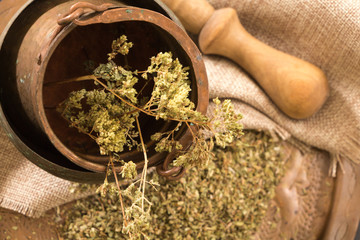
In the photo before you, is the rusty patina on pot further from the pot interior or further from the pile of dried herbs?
the pile of dried herbs

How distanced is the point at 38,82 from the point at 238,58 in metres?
0.79

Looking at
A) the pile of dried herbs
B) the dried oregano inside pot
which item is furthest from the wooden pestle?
the dried oregano inside pot

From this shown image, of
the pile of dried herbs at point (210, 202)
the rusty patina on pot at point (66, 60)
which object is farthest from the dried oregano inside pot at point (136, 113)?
the pile of dried herbs at point (210, 202)

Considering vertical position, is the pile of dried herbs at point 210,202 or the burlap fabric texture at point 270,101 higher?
the burlap fabric texture at point 270,101

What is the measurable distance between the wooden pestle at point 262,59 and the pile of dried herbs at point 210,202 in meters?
0.21

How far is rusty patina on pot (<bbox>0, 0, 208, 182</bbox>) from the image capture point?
85cm

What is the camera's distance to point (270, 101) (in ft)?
4.82

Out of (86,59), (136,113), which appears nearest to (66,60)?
(86,59)

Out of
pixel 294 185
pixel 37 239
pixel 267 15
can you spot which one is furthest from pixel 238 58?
pixel 37 239

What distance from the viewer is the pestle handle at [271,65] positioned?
1.35 meters

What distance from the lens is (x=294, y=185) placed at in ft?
5.15

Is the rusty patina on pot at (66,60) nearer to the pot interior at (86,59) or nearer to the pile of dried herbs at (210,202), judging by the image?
the pot interior at (86,59)

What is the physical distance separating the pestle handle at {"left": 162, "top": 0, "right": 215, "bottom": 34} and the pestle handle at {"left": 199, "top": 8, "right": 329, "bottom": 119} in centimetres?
3

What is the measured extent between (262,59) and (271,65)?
0.04 m
